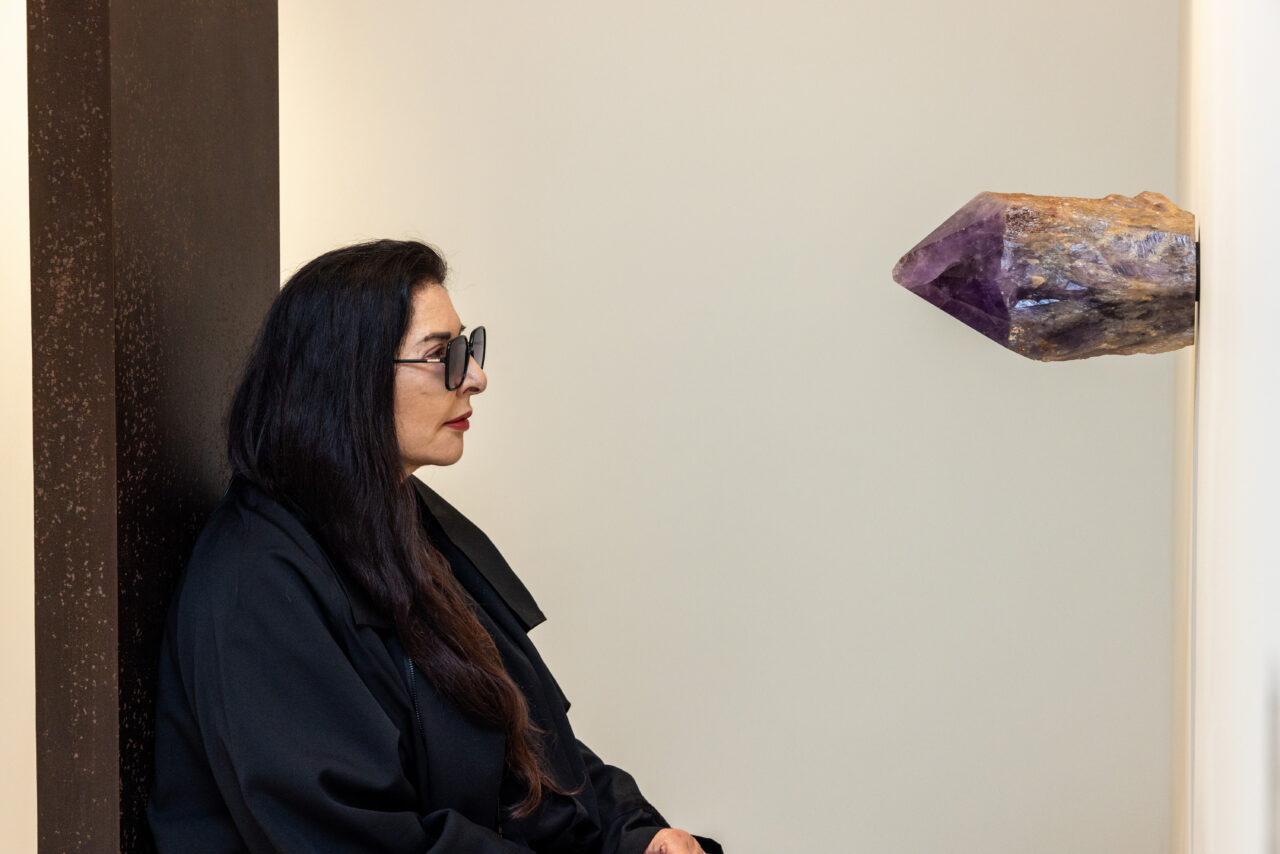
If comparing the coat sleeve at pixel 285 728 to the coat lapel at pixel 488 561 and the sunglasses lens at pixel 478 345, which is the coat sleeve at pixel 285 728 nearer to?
the coat lapel at pixel 488 561

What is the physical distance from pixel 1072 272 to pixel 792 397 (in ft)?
7.79

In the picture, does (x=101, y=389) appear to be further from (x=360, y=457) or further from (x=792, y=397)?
(x=792, y=397)

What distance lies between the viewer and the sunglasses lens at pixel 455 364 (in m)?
1.81

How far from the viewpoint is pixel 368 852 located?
1.53 meters

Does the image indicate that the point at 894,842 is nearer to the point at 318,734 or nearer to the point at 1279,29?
the point at 318,734

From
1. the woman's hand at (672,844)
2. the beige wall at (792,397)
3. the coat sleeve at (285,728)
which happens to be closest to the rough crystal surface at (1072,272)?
the coat sleeve at (285,728)

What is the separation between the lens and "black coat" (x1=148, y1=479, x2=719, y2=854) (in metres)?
1.47

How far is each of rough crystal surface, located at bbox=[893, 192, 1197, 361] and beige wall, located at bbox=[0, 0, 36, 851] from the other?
1788 mm

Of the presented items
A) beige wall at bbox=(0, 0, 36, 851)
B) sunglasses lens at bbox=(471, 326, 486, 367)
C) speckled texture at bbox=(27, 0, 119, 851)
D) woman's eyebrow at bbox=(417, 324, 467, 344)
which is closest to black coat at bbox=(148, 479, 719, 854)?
speckled texture at bbox=(27, 0, 119, 851)

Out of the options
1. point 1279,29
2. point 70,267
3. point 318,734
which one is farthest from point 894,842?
point 1279,29

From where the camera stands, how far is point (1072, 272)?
0.85 meters

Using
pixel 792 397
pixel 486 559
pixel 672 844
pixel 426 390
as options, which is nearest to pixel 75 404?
pixel 426 390

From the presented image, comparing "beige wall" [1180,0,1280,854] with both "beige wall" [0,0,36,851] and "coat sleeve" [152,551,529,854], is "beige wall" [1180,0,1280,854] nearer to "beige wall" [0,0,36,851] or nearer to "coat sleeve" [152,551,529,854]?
"coat sleeve" [152,551,529,854]

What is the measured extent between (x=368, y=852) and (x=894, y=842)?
6.81 ft
